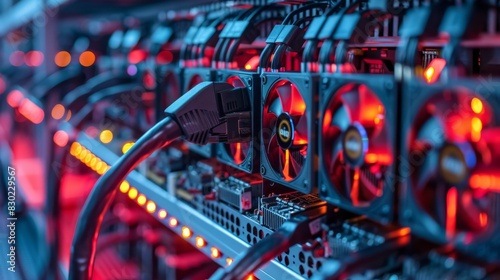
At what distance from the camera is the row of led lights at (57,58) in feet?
7.57

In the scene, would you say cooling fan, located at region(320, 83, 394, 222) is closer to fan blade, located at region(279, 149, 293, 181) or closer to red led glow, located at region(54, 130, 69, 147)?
fan blade, located at region(279, 149, 293, 181)

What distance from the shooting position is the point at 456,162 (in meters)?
0.59

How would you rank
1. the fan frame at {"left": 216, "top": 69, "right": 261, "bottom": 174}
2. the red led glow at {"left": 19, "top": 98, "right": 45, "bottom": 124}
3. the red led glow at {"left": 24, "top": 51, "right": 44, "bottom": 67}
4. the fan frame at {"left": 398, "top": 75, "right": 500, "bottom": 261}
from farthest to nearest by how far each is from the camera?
the red led glow at {"left": 24, "top": 51, "right": 44, "bottom": 67} < the red led glow at {"left": 19, "top": 98, "right": 45, "bottom": 124} < the fan frame at {"left": 216, "top": 69, "right": 261, "bottom": 174} < the fan frame at {"left": 398, "top": 75, "right": 500, "bottom": 261}

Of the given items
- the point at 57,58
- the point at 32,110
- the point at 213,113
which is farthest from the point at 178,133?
the point at 57,58

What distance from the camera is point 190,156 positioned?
52.7 inches

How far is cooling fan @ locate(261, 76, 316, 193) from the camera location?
786 mm

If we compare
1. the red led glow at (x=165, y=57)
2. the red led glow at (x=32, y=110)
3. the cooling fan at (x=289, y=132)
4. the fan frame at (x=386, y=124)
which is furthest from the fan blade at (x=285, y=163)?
the red led glow at (x=32, y=110)

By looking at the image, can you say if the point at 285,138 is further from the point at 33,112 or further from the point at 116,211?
the point at 33,112

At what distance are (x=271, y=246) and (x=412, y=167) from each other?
25cm

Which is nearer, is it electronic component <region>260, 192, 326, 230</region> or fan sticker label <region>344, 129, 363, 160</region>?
fan sticker label <region>344, 129, 363, 160</region>

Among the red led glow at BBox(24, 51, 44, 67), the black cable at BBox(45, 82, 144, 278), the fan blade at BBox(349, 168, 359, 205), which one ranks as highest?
the fan blade at BBox(349, 168, 359, 205)

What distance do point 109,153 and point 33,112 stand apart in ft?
3.24

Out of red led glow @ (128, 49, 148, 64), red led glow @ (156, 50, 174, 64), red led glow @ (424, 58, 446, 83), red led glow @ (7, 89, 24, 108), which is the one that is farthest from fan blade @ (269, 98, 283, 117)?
red led glow @ (7, 89, 24, 108)

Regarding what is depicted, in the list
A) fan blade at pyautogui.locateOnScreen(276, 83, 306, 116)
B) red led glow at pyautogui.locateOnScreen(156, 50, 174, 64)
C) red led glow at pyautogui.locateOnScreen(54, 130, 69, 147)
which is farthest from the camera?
red led glow at pyautogui.locateOnScreen(54, 130, 69, 147)
